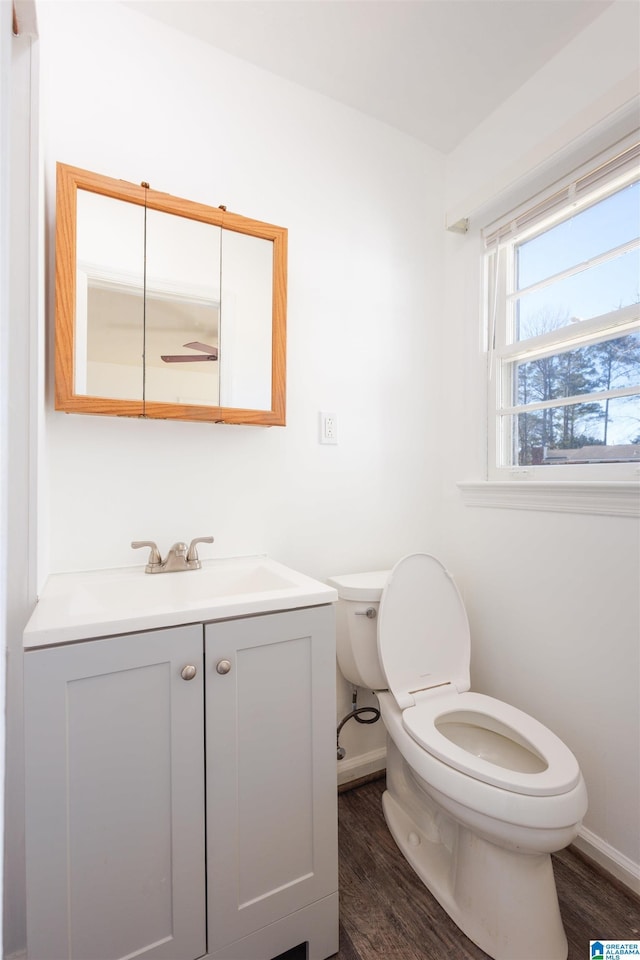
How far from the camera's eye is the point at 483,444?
1842 millimetres

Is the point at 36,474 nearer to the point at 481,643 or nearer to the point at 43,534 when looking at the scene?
the point at 43,534

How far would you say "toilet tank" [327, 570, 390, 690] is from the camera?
1.52 meters

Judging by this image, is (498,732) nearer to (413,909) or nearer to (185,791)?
(413,909)

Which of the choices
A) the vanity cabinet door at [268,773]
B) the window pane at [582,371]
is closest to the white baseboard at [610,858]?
the vanity cabinet door at [268,773]

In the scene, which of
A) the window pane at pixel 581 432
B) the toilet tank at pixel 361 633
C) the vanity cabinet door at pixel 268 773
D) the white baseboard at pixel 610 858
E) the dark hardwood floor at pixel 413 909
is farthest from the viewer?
the toilet tank at pixel 361 633

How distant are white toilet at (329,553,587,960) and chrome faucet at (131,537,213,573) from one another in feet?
1.69

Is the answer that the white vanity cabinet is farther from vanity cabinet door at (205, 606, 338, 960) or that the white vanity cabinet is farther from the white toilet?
the white toilet

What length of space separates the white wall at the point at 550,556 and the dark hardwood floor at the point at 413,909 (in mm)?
110

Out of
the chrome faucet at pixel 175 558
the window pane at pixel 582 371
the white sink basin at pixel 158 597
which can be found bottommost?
the white sink basin at pixel 158 597

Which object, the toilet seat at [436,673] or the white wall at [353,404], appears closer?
the toilet seat at [436,673]

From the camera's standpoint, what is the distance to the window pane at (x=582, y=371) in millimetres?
1374

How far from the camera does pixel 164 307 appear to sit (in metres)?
1.34

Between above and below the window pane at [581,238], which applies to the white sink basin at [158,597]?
below

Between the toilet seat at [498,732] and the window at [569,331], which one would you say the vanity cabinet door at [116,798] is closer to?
the toilet seat at [498,732]
